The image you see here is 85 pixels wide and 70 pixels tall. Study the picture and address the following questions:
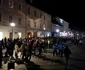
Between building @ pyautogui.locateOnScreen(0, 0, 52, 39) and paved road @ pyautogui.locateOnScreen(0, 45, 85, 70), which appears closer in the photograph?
paved road @ pyautogui.locateOnScreen(0, 45, 85, 70)

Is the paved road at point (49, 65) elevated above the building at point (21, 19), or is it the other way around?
the building at point (21, 19)

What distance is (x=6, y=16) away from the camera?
3170 cm

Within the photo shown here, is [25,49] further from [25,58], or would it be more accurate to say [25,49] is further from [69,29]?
[69,29]

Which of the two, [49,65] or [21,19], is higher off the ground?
[21,19]

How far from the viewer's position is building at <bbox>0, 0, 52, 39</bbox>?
30.8 meters

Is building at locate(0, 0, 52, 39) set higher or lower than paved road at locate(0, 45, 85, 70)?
higher

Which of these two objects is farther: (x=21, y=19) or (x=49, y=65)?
(x=21, y=19)

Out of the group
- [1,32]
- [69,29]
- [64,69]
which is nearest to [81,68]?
[64,69]

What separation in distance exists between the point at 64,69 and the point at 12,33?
20.2 metres

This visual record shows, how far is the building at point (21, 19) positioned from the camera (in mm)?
30845

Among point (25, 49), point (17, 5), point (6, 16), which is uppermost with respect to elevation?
point (17, 5)

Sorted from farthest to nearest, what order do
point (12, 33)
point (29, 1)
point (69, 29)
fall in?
point (69, 29) < point (29, 1) < point (12, 33)

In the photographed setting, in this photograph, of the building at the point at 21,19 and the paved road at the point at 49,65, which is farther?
the building at the point at 21,19

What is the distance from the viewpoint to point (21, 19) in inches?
1475
